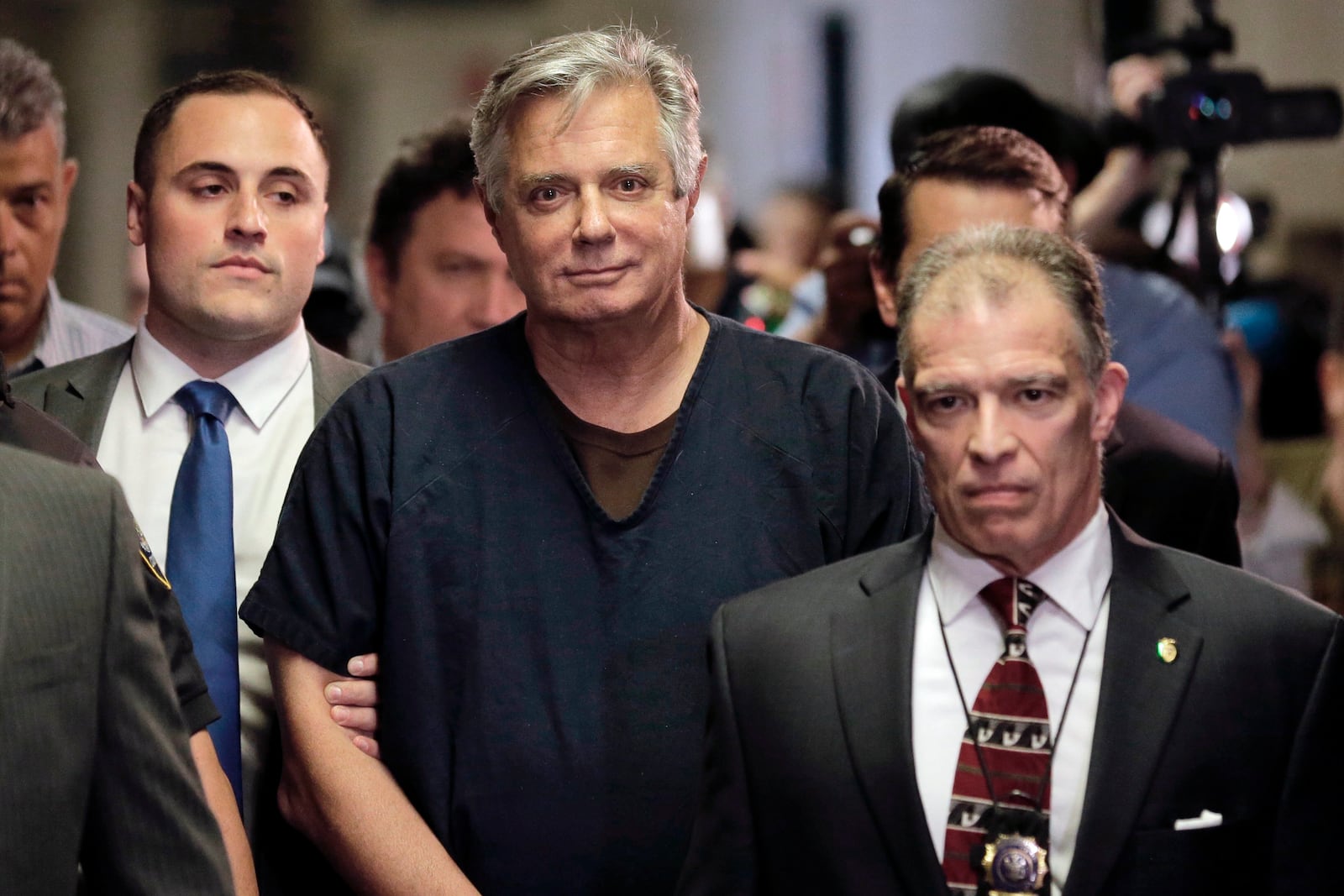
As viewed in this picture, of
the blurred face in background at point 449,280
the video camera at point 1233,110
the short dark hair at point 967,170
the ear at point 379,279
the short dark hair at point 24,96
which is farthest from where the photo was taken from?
the video camera at point 1233,110

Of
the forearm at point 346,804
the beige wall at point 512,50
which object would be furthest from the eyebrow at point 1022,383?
the beige wall at point 512,50

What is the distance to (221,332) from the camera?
8.40 feet

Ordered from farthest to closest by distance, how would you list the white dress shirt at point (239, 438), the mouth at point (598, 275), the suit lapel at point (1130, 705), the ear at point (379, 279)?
the ear at point (379, 279), the white dress shirt at point (239, 438), the mouth at point (598, 275), the suit lapel at point (1130, 705)

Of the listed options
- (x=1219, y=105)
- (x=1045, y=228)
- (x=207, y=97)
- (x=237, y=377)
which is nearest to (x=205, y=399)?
(x=237, y=377)

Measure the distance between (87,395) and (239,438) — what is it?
221 mm

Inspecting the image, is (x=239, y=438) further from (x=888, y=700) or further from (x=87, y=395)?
(x=888, y=700)

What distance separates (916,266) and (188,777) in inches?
37.1

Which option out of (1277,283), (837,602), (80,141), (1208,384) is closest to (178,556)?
(837,602)

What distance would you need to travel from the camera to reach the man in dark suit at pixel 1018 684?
5.83 ft

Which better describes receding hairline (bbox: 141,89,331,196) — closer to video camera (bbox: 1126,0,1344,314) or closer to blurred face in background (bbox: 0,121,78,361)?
blurred face in background (bbox: 0,121,78,361)

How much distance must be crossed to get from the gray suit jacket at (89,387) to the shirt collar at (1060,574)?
1.02m

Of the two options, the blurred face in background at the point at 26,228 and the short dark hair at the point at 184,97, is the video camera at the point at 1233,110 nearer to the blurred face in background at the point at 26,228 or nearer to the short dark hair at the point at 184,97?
the short dark hair at the point at 184,97

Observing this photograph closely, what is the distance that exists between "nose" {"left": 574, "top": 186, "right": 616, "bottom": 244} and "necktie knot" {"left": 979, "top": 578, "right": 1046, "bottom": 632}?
65 centimetres

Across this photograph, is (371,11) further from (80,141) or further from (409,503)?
(409,503)
